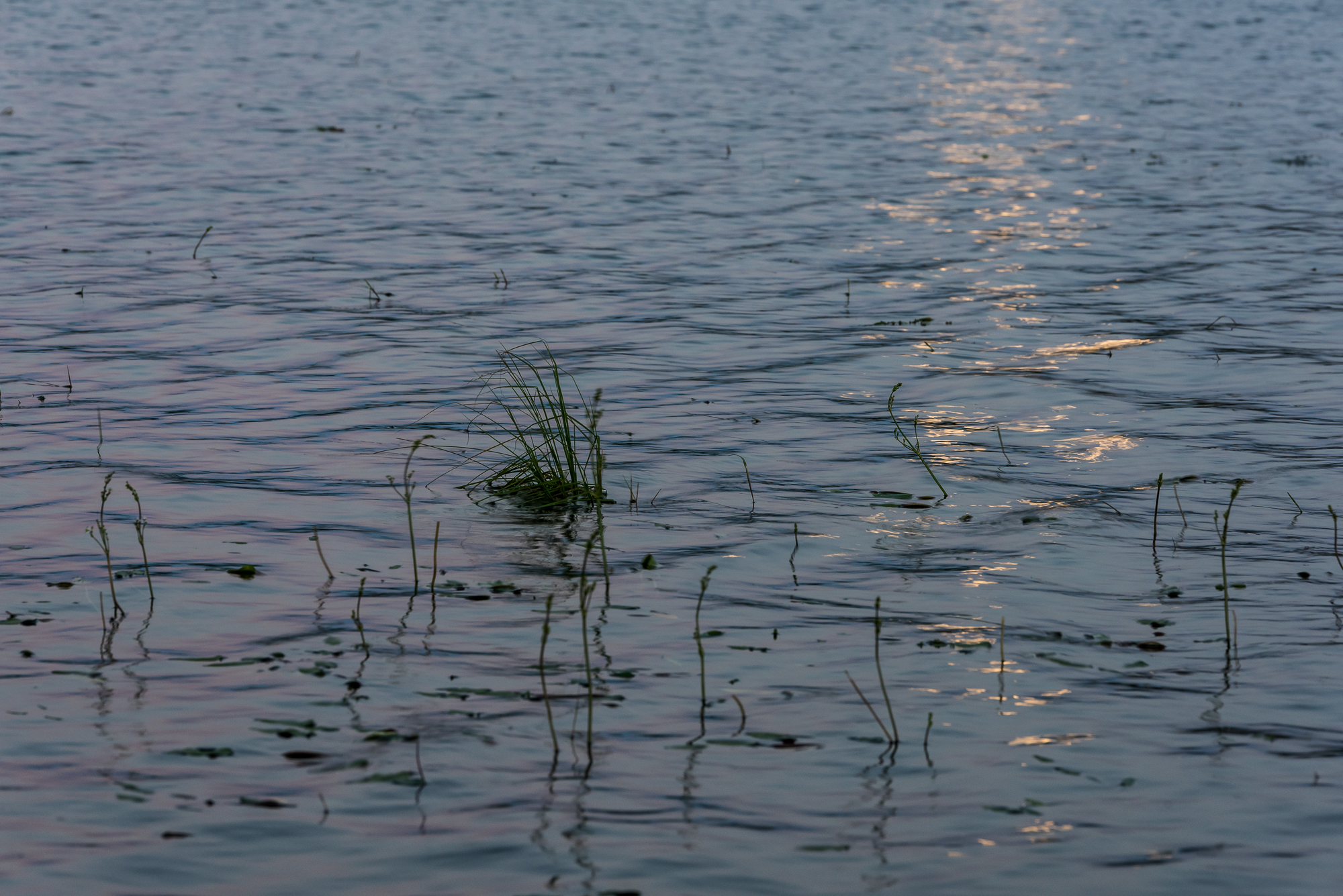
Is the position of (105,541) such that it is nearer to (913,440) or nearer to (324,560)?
(324,560)

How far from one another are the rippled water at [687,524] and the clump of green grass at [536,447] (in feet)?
1.21

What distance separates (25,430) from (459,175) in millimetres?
14589

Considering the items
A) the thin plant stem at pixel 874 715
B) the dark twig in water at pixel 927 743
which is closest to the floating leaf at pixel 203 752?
the thin plant stem at pixel 874 715

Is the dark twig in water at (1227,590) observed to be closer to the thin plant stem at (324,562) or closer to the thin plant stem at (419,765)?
the thin plant stem at (419,765)

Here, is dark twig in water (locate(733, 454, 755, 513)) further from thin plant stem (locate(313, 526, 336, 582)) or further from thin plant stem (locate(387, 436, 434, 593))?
thin plant stem (locate(313, 526, 336, 582))

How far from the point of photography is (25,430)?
12266mm

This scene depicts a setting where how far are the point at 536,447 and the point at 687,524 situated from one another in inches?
51.4

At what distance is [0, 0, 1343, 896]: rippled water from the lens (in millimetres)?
6508

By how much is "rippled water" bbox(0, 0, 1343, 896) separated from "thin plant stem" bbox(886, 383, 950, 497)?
14cm

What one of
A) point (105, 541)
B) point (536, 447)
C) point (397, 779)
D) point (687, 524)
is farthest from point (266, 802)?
point (536, 447)

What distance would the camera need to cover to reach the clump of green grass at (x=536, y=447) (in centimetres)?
1082

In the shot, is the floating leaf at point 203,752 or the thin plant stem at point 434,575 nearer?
the floating leaf at point 203,752

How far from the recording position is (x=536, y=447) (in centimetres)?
1094

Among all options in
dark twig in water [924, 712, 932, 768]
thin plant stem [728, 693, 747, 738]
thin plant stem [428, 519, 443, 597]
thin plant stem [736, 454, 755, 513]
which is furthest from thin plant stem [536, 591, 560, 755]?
thin plant stem [736, 454, 755, 513]
